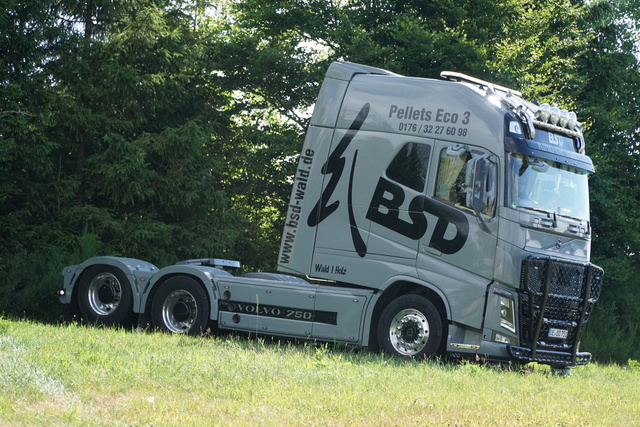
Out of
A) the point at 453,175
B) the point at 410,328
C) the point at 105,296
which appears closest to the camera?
the point at 453,175

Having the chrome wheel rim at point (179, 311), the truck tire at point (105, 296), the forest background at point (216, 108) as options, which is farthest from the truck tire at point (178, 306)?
the forest background at point (216, 108)

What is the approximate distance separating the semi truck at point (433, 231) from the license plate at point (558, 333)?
24mm

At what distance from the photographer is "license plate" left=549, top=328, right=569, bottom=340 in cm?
1162

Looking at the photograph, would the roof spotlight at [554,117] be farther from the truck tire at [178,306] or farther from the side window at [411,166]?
the truck tire at [178,306]

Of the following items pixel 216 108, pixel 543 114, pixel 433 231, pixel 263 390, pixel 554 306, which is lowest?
pixel 263 390

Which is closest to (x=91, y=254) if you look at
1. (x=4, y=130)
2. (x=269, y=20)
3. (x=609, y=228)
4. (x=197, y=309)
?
(x=4, y=130)

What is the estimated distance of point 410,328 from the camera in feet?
39.1

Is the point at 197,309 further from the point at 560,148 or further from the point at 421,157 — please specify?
the point at 560,148

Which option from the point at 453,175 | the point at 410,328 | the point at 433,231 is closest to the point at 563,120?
the point at 453,175

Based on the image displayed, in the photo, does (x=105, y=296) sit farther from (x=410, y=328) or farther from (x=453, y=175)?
(x=453, y=175)

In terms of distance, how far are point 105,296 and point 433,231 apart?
19.9 ft

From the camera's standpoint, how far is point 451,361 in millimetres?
11906

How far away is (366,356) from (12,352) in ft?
15.1

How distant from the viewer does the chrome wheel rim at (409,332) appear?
Result: 38.7ft
